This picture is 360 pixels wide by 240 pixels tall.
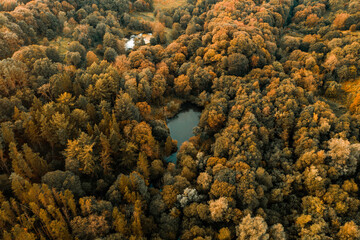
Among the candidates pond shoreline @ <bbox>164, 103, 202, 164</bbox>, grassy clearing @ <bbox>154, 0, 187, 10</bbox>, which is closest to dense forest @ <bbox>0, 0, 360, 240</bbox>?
pond shoreline @ <bbox>164, 103, 202, 164</bbox>

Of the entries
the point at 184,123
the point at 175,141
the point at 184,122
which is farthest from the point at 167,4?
the point at 175,141

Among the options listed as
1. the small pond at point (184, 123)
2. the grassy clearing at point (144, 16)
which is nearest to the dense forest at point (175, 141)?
the small pond at point (184, 123)

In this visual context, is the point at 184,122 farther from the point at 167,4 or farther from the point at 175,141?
the point at 167,4

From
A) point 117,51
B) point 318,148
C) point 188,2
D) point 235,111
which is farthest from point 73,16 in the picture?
point 318,148

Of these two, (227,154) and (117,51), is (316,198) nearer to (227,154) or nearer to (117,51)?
(227,154)

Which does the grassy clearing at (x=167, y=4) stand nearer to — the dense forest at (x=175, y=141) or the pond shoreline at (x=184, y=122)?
the dense forest at (x=175, y=141)

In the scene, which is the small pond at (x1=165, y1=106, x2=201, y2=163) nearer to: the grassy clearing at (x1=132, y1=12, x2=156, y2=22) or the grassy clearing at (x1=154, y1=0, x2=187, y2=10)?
the grassy clearing at (x1=132, y1=12, x2=156, y2=22)
